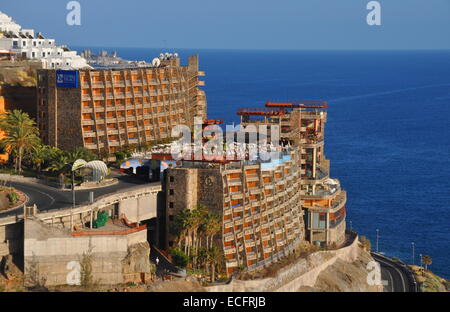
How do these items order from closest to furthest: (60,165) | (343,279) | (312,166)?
1. (60,165)
2. (343,279)
3. (312,166)

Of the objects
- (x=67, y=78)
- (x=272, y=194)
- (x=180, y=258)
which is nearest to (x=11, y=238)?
(x=180, y=258)

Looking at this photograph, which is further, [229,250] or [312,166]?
[312,166]

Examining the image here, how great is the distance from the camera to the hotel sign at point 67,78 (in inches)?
5817

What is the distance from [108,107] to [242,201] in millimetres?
36206

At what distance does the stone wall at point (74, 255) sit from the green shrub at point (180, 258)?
25.8 feet

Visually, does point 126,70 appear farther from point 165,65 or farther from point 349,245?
point 349,245

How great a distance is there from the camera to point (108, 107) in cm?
15375

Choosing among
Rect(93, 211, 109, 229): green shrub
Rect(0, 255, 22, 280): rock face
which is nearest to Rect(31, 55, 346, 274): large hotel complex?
Rect(93, 211, 109, 229): green shrub

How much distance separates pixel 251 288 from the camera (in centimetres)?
11856

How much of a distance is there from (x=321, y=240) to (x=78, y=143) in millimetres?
42229

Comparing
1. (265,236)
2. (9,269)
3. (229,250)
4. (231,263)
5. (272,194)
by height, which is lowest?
Result: (231,263)

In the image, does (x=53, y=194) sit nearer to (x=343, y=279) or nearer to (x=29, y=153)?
(x=29, y=153)

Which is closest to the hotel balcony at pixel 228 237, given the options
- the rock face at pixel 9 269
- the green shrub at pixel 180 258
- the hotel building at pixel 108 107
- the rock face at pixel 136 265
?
the green shrub at pixel 180 258

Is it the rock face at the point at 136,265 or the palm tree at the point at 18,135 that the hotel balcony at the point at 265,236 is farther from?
the palm tree at the point at 18,135
